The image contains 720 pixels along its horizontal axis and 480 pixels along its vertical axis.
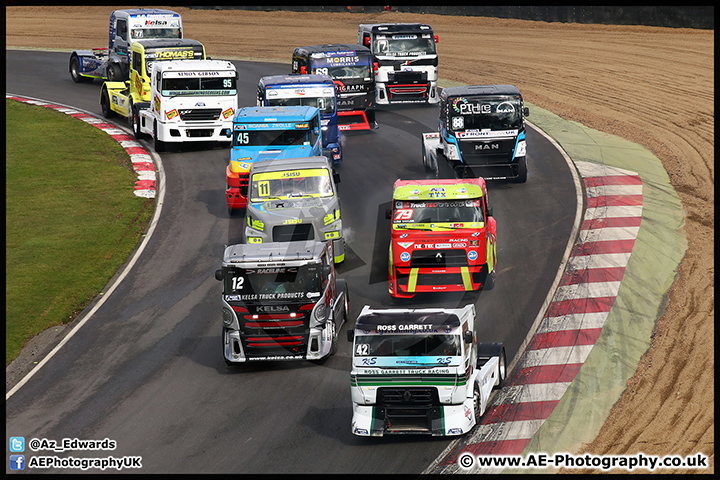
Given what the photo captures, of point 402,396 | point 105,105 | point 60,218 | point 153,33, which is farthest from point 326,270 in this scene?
point 153,33

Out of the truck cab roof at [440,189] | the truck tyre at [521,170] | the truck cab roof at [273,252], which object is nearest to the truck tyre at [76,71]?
the truck tyre at [521,170]

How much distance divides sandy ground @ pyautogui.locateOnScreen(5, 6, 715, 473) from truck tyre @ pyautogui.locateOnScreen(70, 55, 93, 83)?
836 cm

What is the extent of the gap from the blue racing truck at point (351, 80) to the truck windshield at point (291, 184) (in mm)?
11400

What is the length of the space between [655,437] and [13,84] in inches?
1533

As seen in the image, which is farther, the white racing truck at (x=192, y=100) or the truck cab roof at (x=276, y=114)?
the white racing truck at (x=192, y=100)

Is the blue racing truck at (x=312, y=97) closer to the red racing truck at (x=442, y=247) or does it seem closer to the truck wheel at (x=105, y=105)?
the red racing truck at (x=442, y=247)

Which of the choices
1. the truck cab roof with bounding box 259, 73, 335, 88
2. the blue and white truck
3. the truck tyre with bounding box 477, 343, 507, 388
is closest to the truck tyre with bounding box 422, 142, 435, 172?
the truck cab roof with bounding box 259, 73, 335, 88

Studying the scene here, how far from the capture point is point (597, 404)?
1639 centimetres

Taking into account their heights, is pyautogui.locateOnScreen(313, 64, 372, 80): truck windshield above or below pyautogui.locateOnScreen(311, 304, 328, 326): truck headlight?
above

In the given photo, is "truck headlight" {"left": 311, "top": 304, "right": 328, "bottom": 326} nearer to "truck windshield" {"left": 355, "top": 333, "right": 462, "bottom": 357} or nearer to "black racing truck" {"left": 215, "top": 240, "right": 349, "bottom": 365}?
"black racing truck" {"left": 215, "top": 240, "right": 349, "bottom": 365}

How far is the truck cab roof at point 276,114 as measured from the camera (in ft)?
89.5

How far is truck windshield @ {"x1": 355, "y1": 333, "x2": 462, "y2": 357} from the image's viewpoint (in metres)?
15.2
